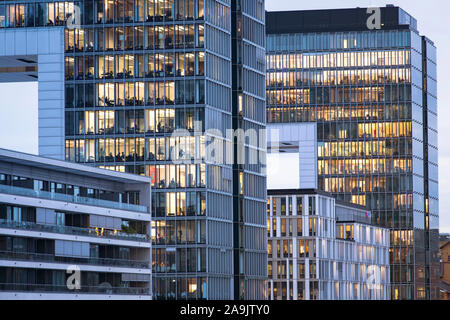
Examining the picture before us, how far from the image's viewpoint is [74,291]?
333 feet

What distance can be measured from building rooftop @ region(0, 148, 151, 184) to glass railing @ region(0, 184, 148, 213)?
3.49 m

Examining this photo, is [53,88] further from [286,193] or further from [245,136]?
[286,193]

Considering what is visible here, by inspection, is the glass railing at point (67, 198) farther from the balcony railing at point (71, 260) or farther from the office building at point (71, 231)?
the balcony railing at point (71, 260)

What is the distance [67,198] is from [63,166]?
489cm

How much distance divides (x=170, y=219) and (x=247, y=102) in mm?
22211

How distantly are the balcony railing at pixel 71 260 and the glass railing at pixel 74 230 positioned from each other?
2.36 meters

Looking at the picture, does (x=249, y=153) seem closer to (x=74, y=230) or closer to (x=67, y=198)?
(x=74, y=230)

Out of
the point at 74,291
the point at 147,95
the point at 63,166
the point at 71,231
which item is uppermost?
the point at 147,95

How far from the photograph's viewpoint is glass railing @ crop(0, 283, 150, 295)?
92500mm

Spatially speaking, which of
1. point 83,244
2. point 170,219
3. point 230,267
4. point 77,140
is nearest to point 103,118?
point 77,140

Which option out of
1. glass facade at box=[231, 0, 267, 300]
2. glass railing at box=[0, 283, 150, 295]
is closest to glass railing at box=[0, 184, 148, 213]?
glass railing at box=[0, 283, 150, 295]

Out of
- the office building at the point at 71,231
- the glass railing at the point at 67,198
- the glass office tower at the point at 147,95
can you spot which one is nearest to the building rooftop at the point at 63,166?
the office building at the point at 71,231

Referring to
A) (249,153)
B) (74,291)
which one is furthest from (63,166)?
(249,153)

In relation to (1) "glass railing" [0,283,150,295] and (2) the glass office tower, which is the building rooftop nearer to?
(1) "glass railing" [0,283,150,295]
